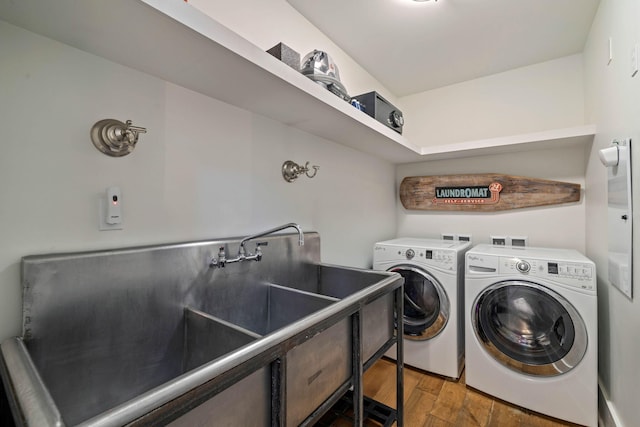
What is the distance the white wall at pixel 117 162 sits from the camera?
804 millimetres

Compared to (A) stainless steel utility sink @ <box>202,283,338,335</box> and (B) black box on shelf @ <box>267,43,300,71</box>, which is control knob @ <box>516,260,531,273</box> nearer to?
(A) stainless steel utility sink @ <box>202,283,338,335</box>

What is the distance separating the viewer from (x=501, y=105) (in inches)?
103

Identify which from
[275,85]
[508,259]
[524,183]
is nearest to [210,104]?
[275,85]

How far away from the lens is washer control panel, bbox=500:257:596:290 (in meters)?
1.62

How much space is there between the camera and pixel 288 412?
817 mm

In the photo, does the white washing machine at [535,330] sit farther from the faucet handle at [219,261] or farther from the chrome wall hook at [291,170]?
the faucet handle at [219,261]

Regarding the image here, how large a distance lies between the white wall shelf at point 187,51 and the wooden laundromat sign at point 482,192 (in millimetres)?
1577

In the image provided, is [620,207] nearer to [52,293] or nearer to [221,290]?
[221,290]

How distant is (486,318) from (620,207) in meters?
1.00

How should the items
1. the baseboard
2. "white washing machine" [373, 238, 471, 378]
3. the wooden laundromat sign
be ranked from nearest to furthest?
the baseboard
"white washing machine" [373, 238, 471, 378]
the wooden laundromat sign

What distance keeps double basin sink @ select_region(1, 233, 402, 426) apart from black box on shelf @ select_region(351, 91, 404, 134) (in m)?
1.13

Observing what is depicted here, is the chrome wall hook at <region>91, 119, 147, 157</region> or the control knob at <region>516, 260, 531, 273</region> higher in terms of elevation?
the chrome wall hook at <region>91, 119, 147, 157</region>

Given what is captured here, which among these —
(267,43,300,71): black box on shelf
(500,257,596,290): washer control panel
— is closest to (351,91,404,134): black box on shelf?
(267,43,300,71): black box on shelf

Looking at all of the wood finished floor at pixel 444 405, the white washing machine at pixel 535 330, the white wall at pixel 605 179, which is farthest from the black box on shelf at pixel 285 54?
the wood finished floor at pixel 444 405
